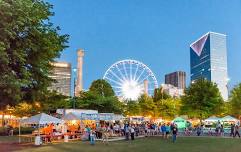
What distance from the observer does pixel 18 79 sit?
18.6m

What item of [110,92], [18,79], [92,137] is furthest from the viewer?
[110,92]

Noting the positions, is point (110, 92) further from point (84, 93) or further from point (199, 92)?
point (199, 92)

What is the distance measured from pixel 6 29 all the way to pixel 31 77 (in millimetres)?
4291

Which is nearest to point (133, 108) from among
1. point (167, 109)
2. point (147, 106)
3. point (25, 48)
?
point (147, 106)

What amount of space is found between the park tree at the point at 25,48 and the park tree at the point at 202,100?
2652 inches

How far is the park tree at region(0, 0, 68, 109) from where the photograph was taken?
56.4 ft

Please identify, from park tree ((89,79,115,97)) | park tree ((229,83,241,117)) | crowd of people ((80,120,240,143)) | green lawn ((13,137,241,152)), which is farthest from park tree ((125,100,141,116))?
green lawn ((13,137,241,152))

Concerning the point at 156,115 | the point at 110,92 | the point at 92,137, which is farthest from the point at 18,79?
the point at 156,115

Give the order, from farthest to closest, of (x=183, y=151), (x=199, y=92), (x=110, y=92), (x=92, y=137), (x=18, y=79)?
(x=110, y=92) < (x=199, y=92) < (x=92, y=137) < (x=183, y=151) < (x=18, y=79)

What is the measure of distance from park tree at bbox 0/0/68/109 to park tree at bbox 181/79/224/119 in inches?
2652

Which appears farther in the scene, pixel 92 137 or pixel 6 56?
pixel 92 137

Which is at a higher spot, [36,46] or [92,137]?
[36,46]

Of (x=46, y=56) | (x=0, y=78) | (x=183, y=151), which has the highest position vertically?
(x=46, y=56)

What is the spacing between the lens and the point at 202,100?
286ft
